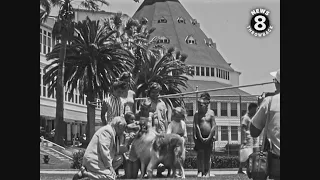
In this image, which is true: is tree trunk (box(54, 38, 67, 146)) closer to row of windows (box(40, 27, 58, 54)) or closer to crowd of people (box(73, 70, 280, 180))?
row of windows (box(40, 27, 58, 54))

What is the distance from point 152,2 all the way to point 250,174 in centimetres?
7010

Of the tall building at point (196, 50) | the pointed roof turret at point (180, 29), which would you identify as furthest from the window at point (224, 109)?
the pointed roof turret at point (180, 29)

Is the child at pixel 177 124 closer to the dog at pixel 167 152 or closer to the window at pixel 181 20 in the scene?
the dog at pixel 167 152

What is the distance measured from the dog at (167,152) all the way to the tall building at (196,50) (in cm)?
5632

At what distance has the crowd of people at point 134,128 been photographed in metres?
10.1

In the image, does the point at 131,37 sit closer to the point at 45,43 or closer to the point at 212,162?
the point at 45,43

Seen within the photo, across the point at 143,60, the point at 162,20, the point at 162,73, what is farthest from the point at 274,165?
the point at 162,20

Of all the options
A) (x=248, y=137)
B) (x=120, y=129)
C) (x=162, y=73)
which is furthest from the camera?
(x=162, y=73)

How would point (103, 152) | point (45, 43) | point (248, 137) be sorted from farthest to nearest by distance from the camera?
point (45, 43) → point (248, 137) → point (103, 152)

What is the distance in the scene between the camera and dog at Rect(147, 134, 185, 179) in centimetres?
1580

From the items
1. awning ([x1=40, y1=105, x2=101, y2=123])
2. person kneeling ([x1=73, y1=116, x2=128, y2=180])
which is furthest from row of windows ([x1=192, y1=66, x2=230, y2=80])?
person kneeling ([x1=73, y1=116, x2=128, y2=180])

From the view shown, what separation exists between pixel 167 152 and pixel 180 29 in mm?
66900

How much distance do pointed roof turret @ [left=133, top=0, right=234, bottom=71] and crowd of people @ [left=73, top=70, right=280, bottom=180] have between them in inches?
2024

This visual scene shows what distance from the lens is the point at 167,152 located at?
15977 millimetres
